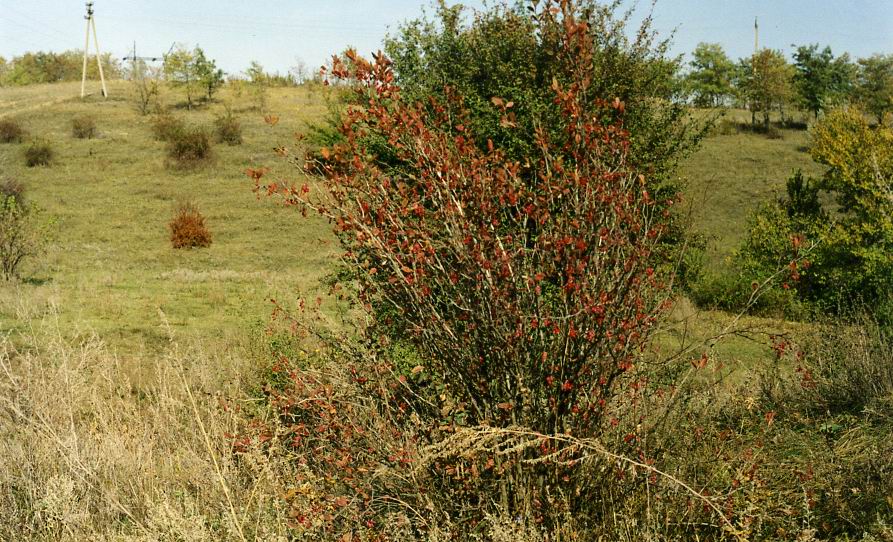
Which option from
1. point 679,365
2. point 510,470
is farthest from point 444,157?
point 679,365

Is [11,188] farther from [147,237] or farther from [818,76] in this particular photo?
[818,76]

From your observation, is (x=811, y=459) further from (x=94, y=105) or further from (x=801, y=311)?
(x=94, y=105)

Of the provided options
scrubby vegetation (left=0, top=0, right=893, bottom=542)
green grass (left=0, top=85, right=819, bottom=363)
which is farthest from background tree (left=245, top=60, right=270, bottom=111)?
scrubby vegetation (left=0, top=0, right=893, bottom=542)

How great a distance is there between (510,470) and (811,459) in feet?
6.48

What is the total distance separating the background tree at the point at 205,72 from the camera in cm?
5075

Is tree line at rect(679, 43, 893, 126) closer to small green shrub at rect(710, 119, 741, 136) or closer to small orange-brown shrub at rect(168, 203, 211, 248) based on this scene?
small green shrub at rect(710, 119, 741, 136)

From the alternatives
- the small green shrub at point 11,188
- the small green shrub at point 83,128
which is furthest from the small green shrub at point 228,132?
the small green shrub at point 11,188

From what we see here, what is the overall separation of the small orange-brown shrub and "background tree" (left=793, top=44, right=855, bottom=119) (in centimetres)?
3882

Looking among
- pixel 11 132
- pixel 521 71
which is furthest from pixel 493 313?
pixel 11 132

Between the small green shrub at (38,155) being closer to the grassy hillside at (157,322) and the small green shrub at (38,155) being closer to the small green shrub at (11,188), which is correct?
the grassy hillside at (157,322)

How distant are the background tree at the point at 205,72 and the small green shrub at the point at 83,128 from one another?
36.4 feet

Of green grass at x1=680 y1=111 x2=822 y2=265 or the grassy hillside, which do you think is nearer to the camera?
Answer: the grassy hillside

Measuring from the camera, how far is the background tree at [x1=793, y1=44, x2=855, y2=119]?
4862 cm

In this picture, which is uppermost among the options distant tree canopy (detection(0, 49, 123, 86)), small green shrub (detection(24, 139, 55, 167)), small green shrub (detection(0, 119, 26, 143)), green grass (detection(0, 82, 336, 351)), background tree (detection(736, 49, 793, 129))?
distant tree canopy (detection(0, 49, 123, 86))
